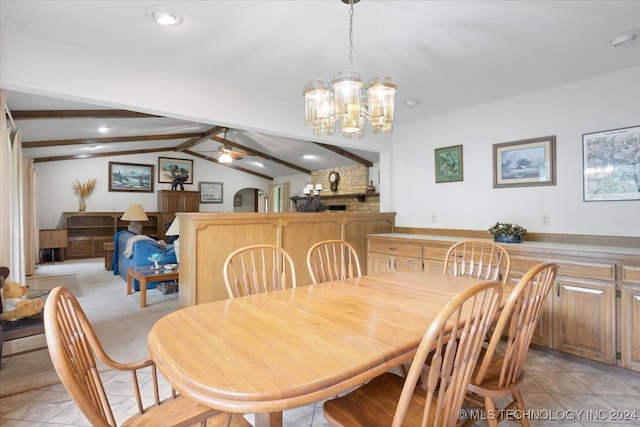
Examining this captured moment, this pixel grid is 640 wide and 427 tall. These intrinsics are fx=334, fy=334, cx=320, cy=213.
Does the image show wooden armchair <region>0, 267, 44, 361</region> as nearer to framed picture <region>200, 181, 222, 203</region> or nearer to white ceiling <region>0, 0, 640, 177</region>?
white ceiling <region>0, 0, 640, 177</region>

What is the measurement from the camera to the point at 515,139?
3359 mm

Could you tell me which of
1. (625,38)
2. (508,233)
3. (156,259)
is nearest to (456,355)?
(508,233)

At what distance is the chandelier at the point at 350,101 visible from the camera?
5.64ft

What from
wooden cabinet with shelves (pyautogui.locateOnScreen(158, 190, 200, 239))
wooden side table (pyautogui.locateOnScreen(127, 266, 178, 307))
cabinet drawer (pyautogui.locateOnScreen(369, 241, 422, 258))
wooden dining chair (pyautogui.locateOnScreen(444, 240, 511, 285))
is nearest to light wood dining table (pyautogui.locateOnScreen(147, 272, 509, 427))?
wooden dining chair (pyautogui.locateOnScreen(444, 240, 511, 285))

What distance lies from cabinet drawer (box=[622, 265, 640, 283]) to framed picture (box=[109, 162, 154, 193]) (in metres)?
9.58

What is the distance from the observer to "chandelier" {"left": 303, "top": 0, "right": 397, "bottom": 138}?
1.72m

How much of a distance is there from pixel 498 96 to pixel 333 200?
5422 millimetres

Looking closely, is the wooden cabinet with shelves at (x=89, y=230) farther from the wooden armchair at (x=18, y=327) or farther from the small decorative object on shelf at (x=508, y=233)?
the small decorative object on shelf at (x=508, y=233)

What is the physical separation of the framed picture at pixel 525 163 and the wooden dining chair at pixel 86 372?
330cm

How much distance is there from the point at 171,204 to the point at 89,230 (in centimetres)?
194

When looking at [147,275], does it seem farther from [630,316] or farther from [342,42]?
[630,316]

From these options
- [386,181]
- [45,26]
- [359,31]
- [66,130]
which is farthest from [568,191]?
[66,130]

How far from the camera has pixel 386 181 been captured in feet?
15.0

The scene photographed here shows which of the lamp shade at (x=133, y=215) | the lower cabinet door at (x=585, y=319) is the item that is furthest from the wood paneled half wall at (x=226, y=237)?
the lamp shade at (x=133, y=215)
